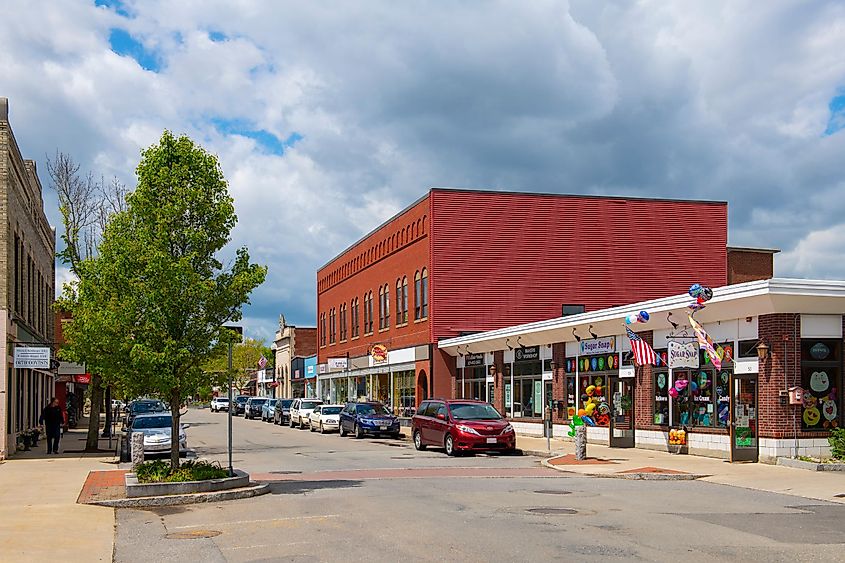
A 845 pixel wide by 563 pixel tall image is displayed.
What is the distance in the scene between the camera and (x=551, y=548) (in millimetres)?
11250

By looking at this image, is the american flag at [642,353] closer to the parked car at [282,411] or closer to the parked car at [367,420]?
the parked car at [367,420]

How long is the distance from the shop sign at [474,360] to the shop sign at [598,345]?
9.74 m

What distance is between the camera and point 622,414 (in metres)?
30.2

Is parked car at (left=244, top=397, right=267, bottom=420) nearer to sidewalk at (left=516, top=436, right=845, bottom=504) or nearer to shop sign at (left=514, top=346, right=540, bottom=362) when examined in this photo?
shop sign at (left=514, top=346, right=540, bottom=362)

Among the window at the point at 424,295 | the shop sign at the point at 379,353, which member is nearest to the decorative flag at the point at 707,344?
the window at the point at 424,295

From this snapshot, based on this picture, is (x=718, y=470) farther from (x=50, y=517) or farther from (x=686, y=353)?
(x=50, y=517)

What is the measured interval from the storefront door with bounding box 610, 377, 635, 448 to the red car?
10.8ft

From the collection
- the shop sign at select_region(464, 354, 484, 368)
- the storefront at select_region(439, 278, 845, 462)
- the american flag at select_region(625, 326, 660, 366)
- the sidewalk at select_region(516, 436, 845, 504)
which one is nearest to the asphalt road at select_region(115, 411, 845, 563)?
the sidewalk at select_region(516, 436, 845, 504)

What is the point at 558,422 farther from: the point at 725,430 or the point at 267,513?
the point at 267,513

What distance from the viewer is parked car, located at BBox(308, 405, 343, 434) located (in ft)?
144

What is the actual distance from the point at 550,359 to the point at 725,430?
11285 mm

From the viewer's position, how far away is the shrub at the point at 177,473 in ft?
56.5

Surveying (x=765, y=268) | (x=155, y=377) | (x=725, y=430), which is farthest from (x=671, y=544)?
(x=765, y=268)

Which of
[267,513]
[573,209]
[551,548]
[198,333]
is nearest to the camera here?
[551,548]
